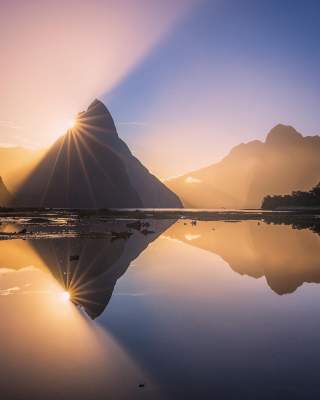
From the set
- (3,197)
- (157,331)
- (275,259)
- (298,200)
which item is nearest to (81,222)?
(275,259)

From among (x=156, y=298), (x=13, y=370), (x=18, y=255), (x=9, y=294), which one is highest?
(x=18, y=255)

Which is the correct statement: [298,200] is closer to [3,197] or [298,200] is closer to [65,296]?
[3,197]

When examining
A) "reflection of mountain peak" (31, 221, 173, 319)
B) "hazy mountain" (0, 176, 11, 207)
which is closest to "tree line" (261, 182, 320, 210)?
"hazy mountain" (0, 176, 11, 207)

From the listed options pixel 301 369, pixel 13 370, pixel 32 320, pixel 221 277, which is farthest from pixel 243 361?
pixel 221 277

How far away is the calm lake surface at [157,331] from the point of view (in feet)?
23.7

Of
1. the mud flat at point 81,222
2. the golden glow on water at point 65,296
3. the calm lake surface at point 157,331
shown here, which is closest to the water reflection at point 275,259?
the calm lake surface at point 157,331

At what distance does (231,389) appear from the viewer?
7.04 m

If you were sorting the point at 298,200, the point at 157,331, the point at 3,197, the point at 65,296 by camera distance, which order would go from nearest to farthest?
the point at 157,331 < the point at 65,296 < the point at 3,197 < the point at 298,200

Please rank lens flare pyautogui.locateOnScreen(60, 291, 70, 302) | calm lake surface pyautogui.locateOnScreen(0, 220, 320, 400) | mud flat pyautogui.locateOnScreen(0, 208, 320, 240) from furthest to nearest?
mud flat pyautogui.locateOnScreen(0, 208, 320, 240)
lens flare pyautogui.locateOnScreen(60, 291, 70, 302)
calm lake surface pyautogui.locateOnScreen(0, 220, 320, 400)

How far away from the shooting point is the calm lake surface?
7.21 m

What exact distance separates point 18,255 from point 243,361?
66.6ft

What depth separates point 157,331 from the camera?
10453 mm

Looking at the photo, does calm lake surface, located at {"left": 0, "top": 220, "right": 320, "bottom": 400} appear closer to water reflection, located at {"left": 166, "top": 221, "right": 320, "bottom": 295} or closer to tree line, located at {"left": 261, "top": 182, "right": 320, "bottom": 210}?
water reflection, located at {"left": 166, "top": 221, "right": 320, "bottom": 295}

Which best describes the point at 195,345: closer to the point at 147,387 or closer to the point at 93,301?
the point at 147,387
